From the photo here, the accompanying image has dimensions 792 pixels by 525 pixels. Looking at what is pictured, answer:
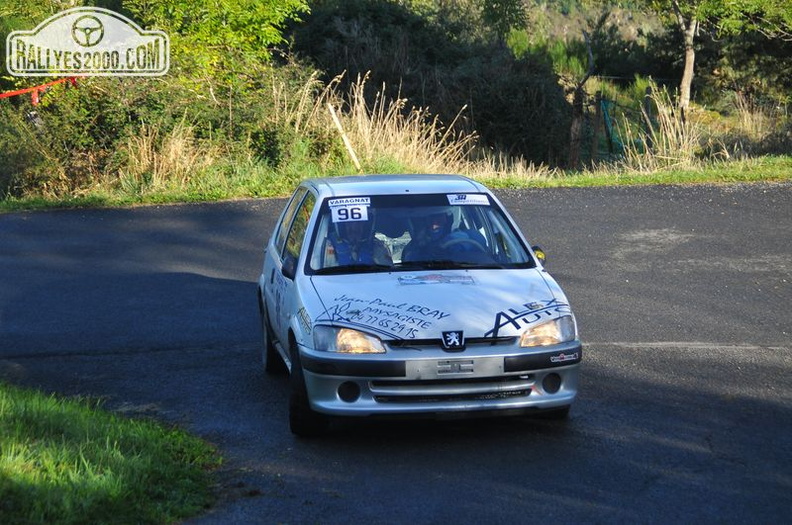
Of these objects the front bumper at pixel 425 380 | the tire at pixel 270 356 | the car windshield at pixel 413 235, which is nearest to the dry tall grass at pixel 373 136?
the tire at pixel 270 356

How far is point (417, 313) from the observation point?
6.80m

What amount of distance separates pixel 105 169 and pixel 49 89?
7.86 feet

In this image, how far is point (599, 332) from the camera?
33.5 feet

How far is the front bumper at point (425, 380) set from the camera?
259 inches

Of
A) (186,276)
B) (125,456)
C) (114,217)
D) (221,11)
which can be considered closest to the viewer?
(125,456)

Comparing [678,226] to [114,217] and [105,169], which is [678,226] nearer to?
[114,217]

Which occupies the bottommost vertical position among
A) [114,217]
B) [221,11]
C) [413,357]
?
[114,217]

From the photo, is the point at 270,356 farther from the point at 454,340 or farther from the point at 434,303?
the point at 454,340

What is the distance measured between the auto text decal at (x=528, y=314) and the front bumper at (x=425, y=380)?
0.15 m

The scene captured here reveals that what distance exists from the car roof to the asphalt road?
156 centimetres

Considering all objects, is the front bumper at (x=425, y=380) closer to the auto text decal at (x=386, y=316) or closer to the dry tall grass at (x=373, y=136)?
the auto text decal at (x=386, y=316)

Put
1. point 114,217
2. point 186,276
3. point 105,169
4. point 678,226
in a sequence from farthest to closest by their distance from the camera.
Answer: point 105,169 → point 114,217 → point 678,226 → point 186,276

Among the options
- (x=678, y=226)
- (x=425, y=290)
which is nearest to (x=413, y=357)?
(x=425, y=290)

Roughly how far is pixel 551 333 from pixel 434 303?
740 mm
